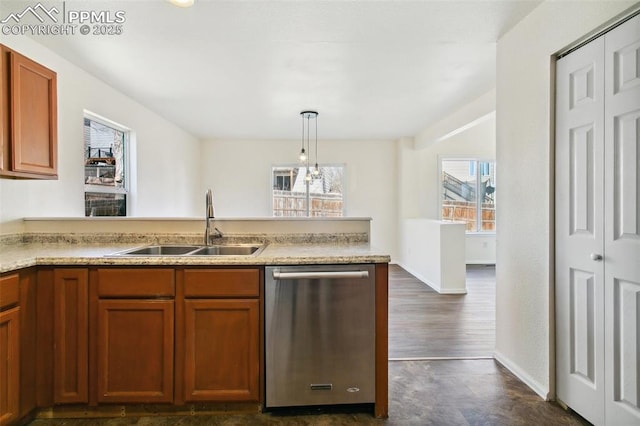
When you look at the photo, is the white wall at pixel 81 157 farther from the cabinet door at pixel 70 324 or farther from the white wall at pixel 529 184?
the white wall at pixel 529 184

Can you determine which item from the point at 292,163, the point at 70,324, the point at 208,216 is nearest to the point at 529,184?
the point at 208,216

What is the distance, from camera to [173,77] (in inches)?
136

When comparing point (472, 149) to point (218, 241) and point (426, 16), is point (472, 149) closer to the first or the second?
point (426, 16)

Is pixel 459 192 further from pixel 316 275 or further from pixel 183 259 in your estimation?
pixel 183 259

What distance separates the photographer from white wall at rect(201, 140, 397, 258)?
687 centimetres

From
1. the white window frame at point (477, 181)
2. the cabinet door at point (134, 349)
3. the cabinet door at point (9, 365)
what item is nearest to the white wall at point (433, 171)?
the white window frame at point (477, 181)

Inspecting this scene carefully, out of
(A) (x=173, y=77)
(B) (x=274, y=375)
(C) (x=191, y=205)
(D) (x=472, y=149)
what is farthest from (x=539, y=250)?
(C) (x=191, y=205)

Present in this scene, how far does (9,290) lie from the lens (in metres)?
1.69

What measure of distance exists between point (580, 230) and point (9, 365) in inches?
122

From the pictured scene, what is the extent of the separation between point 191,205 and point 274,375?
503 cm

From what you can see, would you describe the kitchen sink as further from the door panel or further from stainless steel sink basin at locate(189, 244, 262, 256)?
the door panel

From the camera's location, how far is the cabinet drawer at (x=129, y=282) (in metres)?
1.87

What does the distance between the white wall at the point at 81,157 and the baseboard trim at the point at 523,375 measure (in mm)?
3663

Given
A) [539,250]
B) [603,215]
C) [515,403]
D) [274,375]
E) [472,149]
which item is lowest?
[515,403]
